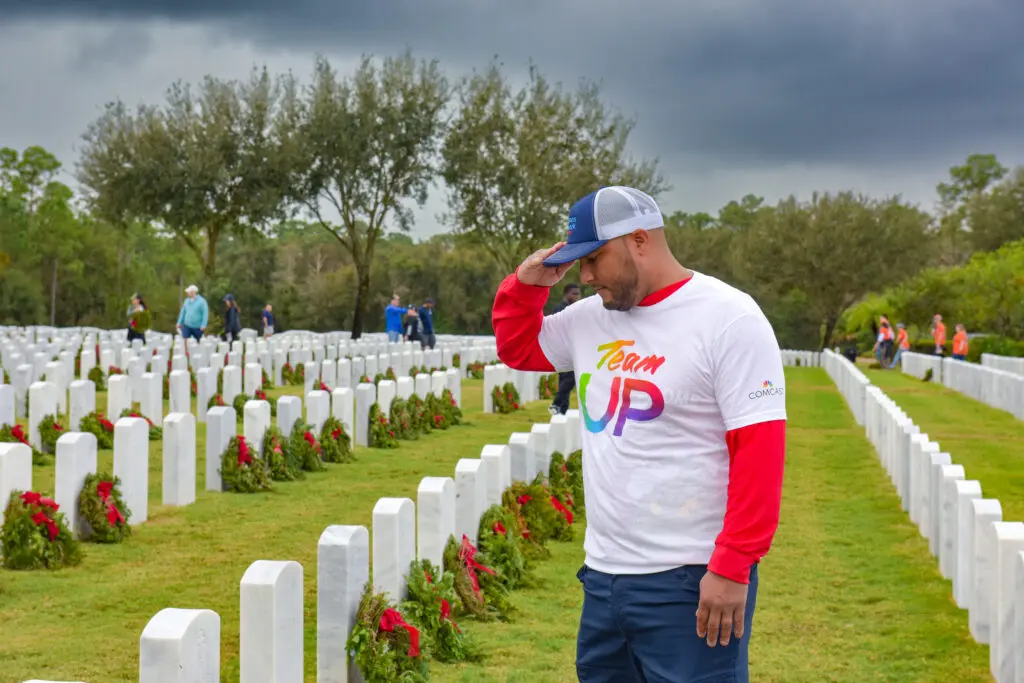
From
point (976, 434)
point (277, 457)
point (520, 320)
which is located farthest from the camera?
point (976, 434)

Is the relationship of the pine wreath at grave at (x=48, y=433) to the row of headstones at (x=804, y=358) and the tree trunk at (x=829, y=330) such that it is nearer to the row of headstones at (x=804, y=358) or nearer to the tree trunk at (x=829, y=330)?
the row of headstones at (x=804, y=358)

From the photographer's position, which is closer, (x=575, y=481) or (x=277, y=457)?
(x=575, y=481)

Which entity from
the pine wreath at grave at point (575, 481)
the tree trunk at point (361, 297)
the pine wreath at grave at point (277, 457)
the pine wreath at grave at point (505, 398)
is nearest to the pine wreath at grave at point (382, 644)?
the pine wreath at grave at point (575, 481)

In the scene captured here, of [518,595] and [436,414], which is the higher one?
[436,414]

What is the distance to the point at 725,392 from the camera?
2.86 meters

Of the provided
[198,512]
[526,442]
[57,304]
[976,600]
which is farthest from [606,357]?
[57,304]

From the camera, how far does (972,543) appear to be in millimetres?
6133

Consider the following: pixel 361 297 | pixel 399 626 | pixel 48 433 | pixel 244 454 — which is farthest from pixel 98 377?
pixel 361 297

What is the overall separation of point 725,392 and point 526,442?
5286mm

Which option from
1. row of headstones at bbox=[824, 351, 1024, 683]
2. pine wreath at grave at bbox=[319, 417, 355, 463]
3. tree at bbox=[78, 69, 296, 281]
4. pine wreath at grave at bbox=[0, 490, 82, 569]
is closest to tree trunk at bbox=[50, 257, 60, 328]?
tree at bbox=[78, 69, 296, 281]

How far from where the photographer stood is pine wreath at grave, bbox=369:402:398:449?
1348 centimetres

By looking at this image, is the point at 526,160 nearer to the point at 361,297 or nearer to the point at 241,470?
the point at 361,297

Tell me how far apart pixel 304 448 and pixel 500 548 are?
508 centimetres

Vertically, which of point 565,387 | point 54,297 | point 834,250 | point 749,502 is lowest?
point 565,387
